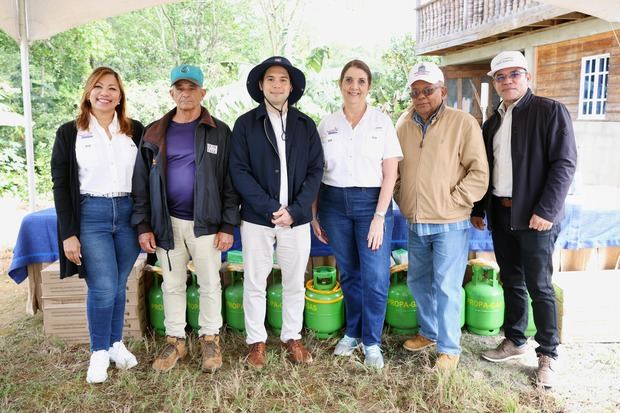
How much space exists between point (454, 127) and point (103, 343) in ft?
7.29

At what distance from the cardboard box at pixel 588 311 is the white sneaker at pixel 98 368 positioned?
2738 mm

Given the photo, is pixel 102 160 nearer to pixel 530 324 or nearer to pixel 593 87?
pixel 530 324

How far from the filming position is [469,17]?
30.9 feet

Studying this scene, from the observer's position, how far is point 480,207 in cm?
282

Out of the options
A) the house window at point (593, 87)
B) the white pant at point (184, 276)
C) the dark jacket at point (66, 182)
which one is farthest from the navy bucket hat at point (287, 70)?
the house window at point (593, 87)

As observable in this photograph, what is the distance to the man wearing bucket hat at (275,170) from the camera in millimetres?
2578

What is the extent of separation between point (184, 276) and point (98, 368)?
0.66 m

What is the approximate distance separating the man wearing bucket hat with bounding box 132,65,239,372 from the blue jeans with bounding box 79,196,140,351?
0.29ft

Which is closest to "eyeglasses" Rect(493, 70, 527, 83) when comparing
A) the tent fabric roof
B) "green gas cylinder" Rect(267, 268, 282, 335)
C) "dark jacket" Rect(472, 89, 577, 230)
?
"dark jacket" Rect(472, 89, 577, 230)

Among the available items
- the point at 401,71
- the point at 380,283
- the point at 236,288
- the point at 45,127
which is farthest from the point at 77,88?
the point at 380,283

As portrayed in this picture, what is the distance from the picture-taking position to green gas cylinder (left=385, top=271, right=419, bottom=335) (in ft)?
10.3

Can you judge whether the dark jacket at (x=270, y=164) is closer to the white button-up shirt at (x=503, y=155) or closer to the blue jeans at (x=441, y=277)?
the blue jeans at (x=441, y=277)

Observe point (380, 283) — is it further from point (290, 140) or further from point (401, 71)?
point (401, 71)

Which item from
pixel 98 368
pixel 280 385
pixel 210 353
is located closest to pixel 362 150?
pixel 280 385
